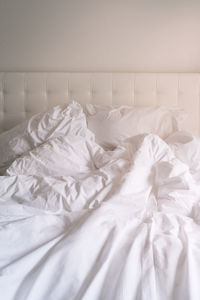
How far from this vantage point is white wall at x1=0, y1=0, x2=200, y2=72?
1.91 m

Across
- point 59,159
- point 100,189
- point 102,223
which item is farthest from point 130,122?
point 102,223

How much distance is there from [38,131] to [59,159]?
1.10ft

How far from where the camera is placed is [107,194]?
3.53ft

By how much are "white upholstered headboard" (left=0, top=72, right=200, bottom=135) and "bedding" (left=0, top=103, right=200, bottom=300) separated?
57 centimetres

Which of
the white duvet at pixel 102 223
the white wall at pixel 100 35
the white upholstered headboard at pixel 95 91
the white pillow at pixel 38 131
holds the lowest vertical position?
the white duvet at pixel 102 223

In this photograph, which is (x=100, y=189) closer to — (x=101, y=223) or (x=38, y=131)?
(x=101, y=223)

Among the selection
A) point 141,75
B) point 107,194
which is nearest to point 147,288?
point 107,194

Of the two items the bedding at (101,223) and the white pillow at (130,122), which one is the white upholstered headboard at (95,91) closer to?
the white pillow at (130,122)

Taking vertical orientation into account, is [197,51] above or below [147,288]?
above

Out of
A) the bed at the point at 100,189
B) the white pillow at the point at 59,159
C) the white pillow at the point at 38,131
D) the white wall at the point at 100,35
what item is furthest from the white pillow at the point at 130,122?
the white wall at the point at 100,35

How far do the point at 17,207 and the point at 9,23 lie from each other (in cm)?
176

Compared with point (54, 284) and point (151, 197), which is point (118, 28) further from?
point (54, 284)

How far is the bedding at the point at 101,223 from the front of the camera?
2.02 ft

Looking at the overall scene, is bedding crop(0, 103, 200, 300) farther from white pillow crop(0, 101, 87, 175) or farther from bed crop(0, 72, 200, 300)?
white pillow crop(0, 101, 87, 175)
